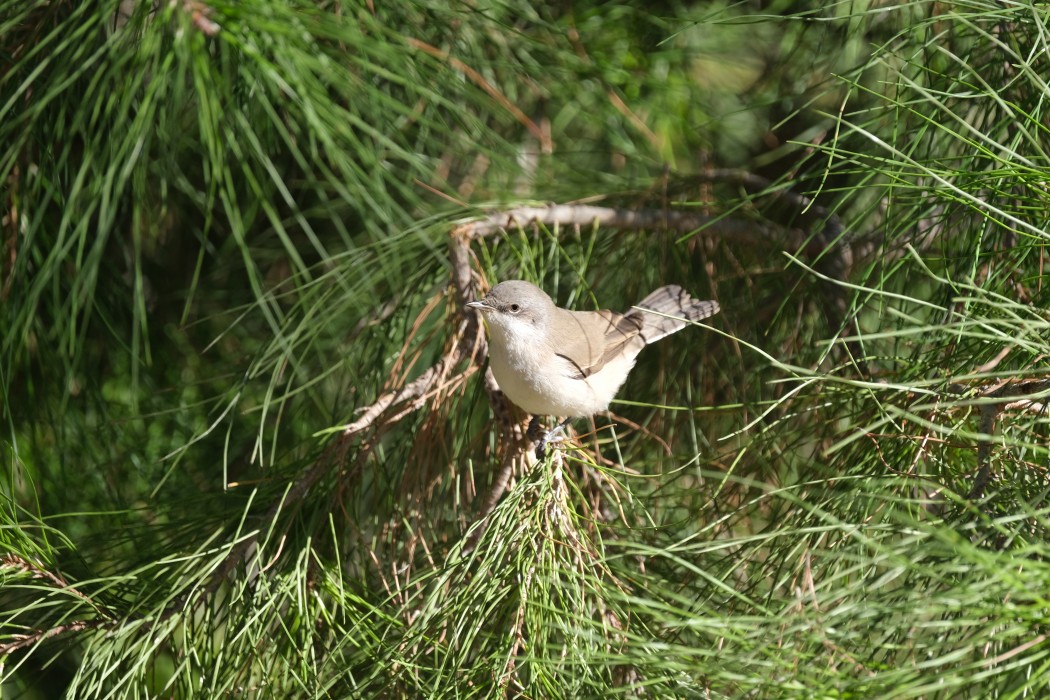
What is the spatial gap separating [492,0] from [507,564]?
56.8 inches

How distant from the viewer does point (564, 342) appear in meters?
2.59

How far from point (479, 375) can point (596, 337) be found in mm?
483

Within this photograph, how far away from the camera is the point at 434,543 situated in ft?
6.75

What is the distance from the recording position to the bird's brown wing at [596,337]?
254 cm

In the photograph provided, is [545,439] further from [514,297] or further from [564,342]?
[564,342]

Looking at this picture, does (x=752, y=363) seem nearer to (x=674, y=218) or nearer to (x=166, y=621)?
(x=674, y=218)

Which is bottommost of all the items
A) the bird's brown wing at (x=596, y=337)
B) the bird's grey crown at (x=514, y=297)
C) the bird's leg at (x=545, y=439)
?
the bird's brown wing at (x=596, y=337)

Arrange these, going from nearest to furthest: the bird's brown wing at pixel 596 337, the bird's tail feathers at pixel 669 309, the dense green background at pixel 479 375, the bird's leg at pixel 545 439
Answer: the dense green background at pixel 479 375 < the bird's leg at pixel 545 439 < the bird's tail feathers at pixel 669 309 < the bird's brown wing at pixel 596 337

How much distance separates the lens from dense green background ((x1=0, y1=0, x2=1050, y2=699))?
135 cm

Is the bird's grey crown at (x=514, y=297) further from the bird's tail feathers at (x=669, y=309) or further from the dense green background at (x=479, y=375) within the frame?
the bird's tail feathers at (x=669, y=309)

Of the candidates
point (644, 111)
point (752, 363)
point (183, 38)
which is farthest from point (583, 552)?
point (644, 111)

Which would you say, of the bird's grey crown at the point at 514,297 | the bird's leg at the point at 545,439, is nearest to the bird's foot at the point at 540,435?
the bird's leg at the point at 545,439

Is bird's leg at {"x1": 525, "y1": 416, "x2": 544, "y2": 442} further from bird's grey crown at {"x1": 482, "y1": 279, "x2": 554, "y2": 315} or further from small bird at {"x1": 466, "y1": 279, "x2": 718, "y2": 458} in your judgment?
bird's grey crown at {"x1": 482, "y1": 279, "x2": 554, "y2": 315}

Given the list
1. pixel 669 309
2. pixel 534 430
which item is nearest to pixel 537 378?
pixel 534 430
